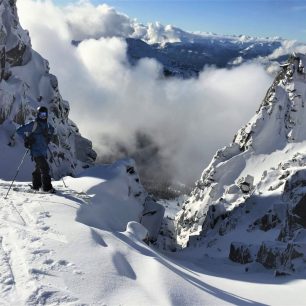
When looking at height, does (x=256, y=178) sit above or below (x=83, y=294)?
above

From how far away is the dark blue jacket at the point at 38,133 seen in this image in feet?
67.3

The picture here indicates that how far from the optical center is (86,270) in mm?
11148

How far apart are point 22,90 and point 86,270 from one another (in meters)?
52.3

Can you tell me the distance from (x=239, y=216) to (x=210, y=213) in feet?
31.2

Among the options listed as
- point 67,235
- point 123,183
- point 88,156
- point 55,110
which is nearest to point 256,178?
point 88,156

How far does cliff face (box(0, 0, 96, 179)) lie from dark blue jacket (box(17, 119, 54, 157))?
80.9 ft

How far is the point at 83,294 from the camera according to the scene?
9930mm

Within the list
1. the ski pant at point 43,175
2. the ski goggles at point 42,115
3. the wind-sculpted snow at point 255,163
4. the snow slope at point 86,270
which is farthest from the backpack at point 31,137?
the wind-sculpted snow at point 255,163

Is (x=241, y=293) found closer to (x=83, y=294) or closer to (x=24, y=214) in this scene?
(x=83, y=294)

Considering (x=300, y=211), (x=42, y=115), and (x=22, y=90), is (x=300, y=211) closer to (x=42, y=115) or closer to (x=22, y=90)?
(x=42, y=115)

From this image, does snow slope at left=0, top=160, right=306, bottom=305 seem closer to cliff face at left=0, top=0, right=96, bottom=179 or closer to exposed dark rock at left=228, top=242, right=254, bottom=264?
exposed dark rock at left=228, top=242, right=254, bottom=264

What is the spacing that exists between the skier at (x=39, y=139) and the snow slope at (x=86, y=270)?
2.73 m

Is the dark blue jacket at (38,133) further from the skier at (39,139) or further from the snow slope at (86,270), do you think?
the snow slope at (86,270)

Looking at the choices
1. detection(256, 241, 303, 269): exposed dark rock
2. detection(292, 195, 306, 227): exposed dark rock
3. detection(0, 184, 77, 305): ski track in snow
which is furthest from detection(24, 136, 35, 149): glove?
detection(292, 195, 306, 227): exposed dark rock
